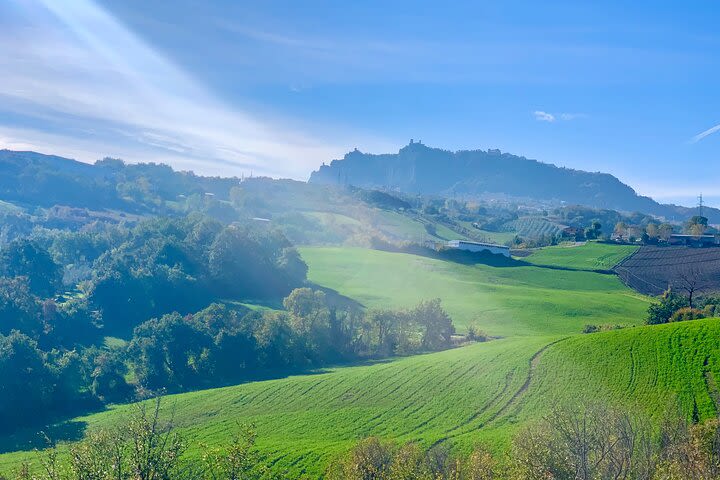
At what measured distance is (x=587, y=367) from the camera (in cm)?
5328

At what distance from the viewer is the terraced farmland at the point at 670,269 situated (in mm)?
118375

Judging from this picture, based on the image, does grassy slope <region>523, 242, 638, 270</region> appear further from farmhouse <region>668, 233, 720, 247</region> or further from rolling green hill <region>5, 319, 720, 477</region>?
rolling green hill <region>5, 319, 720, 477</region>

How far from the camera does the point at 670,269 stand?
428ft

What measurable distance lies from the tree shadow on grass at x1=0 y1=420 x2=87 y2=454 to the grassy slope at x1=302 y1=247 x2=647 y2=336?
55774 mm

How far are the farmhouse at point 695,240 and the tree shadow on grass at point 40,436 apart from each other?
152839 mm

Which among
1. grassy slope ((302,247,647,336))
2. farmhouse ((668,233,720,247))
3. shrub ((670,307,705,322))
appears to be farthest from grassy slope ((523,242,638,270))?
shrub ((670,307,705,322))

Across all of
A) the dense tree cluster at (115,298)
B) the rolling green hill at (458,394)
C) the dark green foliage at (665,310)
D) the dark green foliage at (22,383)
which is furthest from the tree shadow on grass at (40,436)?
the dark green foliage at (665,310)

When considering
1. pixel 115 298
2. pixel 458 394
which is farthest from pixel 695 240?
pixel 115 298

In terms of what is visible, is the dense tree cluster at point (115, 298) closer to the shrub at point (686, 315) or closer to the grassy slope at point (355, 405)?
the grassy slope at point (355, 405)

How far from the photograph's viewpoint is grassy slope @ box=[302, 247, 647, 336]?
3745 inches

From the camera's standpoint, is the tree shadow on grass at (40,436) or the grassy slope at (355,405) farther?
the tree shadow on grass at (40,436)

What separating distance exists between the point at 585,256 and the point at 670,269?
2172 centimetres

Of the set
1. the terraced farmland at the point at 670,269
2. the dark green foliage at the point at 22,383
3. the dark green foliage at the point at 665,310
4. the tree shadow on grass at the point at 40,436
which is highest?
the terraced farmland at the point at 670,269

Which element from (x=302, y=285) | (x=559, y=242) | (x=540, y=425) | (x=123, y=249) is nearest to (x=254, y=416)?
(x=540, y=425)
